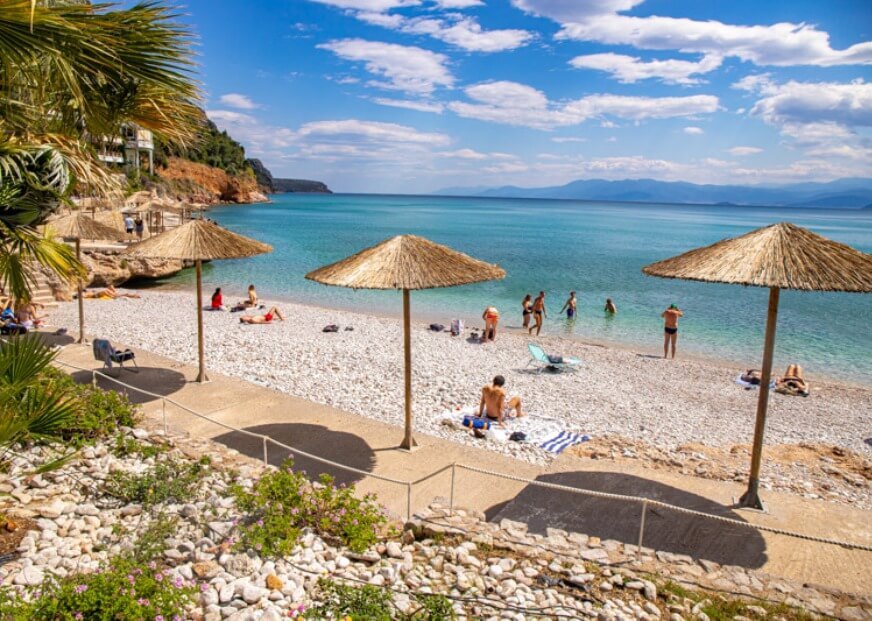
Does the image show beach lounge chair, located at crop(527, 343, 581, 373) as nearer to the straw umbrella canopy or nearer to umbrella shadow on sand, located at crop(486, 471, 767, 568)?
the straw umbrella canopy

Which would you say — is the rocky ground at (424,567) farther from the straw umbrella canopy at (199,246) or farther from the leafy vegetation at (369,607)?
the straw umbrella canopy at (199,246)

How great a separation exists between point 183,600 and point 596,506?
153 inches

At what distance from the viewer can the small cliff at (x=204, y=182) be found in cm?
9662

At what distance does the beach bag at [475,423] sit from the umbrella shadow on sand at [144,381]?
4726 mm

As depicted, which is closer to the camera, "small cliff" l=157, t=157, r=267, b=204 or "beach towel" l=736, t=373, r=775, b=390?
"beach towel" l=736, t=373, r=775, b=390

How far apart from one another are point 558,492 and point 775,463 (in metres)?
4.07

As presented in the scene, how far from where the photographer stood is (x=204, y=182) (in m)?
110

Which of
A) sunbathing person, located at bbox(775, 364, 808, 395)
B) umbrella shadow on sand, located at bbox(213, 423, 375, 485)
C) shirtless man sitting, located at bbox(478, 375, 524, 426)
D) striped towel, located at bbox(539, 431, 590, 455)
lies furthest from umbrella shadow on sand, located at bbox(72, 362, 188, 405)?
sunbathing person, located at bbox(775, 364, 808, 395)

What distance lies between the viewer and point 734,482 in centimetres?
702

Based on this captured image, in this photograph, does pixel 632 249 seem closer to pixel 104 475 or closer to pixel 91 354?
pixel 91 354

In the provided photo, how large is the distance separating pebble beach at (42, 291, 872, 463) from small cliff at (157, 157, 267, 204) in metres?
82.0

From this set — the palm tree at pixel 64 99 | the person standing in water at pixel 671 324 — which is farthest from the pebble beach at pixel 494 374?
the palm tree at pixel 64 99

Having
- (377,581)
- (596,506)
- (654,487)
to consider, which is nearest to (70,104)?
(377,581)

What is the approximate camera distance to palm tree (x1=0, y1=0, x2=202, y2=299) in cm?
409
